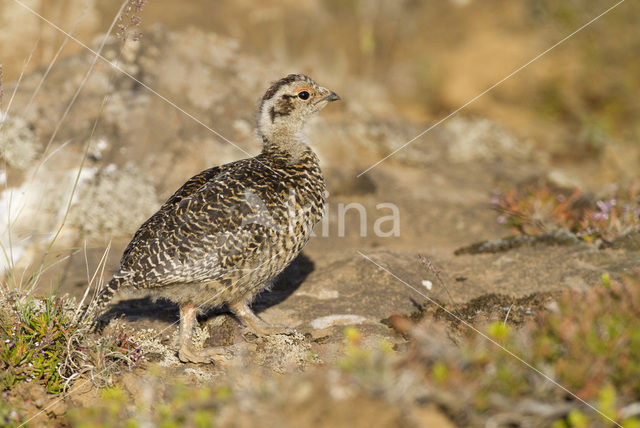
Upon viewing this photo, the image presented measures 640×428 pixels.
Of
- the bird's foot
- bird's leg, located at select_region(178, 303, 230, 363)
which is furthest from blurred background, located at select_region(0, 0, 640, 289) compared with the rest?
the bird's foot

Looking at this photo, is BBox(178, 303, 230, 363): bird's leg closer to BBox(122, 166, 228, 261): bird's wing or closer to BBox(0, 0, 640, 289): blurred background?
BBox(122, 166, 228, 261): bird's wing

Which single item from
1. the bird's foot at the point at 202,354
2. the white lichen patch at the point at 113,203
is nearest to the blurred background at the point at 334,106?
the white lichen patch at the point at 113,203

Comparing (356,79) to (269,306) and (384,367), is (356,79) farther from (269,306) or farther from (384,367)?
(384,367)

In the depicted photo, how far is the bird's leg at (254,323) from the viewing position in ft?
18.7

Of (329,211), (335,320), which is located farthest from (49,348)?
(329,211)

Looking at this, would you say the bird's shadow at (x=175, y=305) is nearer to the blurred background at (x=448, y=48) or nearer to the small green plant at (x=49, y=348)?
the small green plant at (x=49, y=348)

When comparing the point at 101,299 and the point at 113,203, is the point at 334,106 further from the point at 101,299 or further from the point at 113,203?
the point at 101,299

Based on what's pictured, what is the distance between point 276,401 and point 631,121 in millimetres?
12228

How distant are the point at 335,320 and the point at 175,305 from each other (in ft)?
5.74

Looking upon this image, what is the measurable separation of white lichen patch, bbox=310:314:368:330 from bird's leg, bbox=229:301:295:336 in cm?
33

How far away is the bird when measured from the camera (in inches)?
201

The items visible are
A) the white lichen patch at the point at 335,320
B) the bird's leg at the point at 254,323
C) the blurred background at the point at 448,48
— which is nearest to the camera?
the bird's leg at the point at 254,323

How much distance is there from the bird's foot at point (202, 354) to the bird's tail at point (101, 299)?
0.72m

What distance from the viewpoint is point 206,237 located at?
518 centimetres
